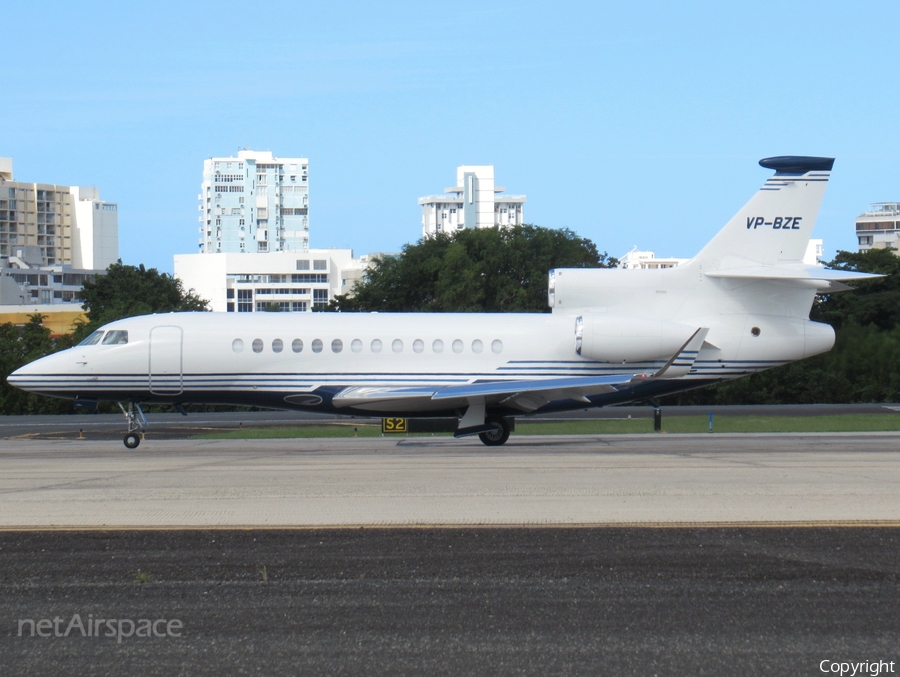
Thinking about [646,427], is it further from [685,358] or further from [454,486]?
[454,486]

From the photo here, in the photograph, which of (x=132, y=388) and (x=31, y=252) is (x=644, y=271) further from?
(x=31, y=252)

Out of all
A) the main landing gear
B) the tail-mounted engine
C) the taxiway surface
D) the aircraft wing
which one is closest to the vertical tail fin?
the tail-mounted engine

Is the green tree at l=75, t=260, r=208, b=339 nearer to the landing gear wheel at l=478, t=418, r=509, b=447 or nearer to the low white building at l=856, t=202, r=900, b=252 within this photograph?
the landing gear wheel at l=478, t=418, r=509, b=447

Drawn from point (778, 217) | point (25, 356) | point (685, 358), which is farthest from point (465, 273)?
point (685, 358)

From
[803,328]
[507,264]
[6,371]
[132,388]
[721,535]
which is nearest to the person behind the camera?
[721,535]

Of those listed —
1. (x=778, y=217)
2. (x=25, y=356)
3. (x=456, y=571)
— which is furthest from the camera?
(x=25, y=356)

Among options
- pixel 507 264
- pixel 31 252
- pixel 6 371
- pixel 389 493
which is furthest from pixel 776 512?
pixel 31 252

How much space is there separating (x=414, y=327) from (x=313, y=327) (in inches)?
97.9

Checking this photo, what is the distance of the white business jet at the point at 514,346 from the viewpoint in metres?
24.2

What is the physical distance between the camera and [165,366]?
24.2m

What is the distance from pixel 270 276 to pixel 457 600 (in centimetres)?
17870

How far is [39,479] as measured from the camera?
1616 cm

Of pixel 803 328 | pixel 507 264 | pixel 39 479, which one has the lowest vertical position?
pixel 39 479

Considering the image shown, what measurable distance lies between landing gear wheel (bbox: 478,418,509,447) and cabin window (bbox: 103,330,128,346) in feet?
29.1
